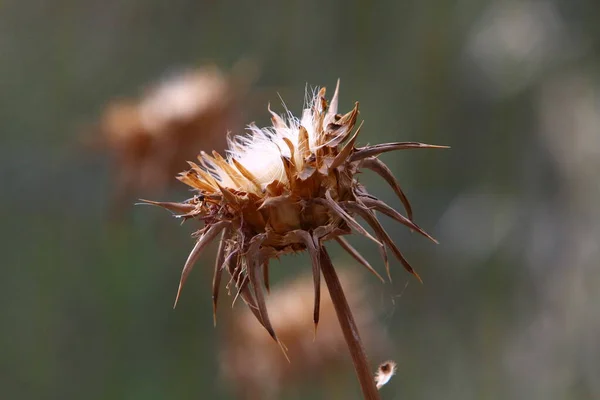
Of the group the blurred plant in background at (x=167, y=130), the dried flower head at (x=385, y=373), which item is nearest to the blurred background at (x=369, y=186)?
the blurred plant in background at (x=167, y=130)

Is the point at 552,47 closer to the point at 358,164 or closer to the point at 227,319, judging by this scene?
the point at 227,319

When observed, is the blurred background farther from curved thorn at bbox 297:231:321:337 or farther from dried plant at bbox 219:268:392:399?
curved thorn at bbox 297:231:321:337

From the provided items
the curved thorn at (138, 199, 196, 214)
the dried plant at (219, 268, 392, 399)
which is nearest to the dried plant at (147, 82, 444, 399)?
the curved thorn at (138, 199, 196, 214)

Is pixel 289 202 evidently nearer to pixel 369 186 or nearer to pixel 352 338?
pixel 352 338

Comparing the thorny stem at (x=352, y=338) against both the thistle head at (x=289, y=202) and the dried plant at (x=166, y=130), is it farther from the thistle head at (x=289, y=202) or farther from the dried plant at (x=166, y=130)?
the dried plant at (x=166, y=130)

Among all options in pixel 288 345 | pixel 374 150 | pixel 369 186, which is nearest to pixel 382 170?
pixel 374 150
